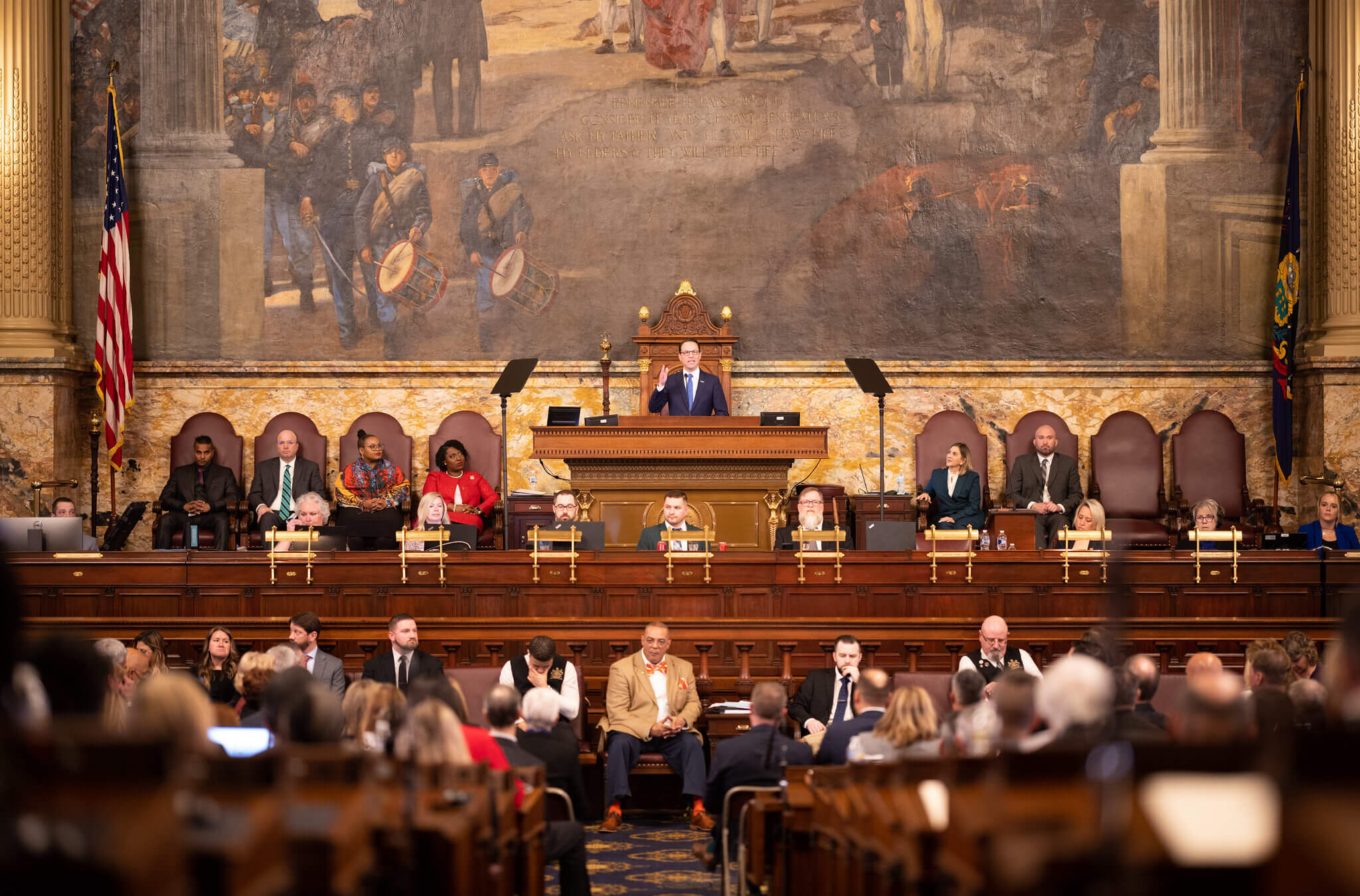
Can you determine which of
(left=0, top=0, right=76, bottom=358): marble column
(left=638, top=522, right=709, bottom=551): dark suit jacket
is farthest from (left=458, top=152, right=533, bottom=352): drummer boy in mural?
(left=638, top=522, right=709, bottom=551): dark suit jacket

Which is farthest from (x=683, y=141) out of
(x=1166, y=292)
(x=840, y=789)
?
(x=840, y=789)

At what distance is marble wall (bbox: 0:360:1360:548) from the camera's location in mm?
12930

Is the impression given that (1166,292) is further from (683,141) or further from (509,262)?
(509,262)

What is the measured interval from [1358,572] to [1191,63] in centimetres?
598

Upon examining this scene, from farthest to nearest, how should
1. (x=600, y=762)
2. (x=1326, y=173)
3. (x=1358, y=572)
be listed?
(x=1326, y=173) → (x=1358, y=572) → (x=600, y=762)

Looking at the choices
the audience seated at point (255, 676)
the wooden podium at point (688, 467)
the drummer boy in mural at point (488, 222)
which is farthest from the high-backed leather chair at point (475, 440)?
the audience seated at point (255, 676)

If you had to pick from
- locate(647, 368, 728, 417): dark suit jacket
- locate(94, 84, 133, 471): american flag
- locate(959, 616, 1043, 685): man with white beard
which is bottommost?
locate(959, 616, 1043, 685): man with white beard

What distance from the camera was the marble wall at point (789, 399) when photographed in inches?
509

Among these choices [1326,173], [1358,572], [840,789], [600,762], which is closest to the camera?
[840,789]

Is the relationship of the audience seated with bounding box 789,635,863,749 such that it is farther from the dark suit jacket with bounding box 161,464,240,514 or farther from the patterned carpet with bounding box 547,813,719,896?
the dark suit jacket with bounding box 161,464,240,514

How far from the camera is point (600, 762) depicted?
7918 millimetres

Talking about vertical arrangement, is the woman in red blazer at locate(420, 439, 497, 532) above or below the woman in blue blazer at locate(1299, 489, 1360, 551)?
above

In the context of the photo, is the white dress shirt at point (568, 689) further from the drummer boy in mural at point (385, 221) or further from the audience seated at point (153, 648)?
the drummer boy in mural at point (385, 221)

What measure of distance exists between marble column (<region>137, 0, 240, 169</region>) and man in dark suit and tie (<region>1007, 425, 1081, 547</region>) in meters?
7.70
